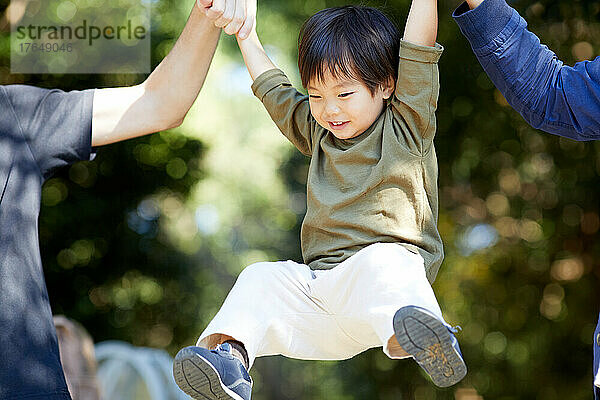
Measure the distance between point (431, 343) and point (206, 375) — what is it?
372mm

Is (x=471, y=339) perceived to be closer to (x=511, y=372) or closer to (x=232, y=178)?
(x=511, y=372)

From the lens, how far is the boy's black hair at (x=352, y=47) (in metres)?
1.61

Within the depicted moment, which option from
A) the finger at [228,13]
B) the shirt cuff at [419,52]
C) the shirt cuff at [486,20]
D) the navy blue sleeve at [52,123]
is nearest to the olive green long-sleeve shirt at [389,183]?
the shirt cuff at [419,52]

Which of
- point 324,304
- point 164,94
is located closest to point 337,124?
point 324,304

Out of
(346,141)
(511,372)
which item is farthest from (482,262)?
(346,141)

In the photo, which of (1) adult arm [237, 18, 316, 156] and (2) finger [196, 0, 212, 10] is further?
(1) adult arm [237, 18, 316, 156]

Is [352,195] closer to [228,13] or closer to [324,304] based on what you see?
[324,304]

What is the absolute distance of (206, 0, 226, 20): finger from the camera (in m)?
1.70

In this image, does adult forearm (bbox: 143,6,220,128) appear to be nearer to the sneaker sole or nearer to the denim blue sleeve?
the denim blue sleeve

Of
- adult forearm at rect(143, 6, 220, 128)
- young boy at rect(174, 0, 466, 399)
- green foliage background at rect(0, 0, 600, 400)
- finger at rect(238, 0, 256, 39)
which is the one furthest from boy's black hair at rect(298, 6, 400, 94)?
green foliage background at rect(0, 0, 600, 400)

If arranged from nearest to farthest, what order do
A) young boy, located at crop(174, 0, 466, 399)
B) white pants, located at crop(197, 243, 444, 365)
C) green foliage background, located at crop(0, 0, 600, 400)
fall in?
white pants, located at crop(197, 243, 444, 365) < young boy, located at crop(174, 0, 466, 399) < green foliage background, located at crop(0, 0, 600, 400)

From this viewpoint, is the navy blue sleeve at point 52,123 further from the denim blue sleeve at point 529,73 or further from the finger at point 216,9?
the denim blue sleeve at point 529,73

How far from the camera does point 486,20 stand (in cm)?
148

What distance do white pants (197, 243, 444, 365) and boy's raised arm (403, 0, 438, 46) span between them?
407 millimetres
